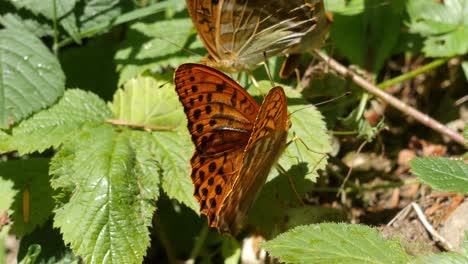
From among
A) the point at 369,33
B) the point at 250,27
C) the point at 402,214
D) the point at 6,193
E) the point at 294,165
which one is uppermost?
the point at 250,27

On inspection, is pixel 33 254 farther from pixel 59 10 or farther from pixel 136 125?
pixel 59 10

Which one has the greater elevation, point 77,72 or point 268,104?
point 268,104

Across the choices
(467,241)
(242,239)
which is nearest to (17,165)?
(242,239)

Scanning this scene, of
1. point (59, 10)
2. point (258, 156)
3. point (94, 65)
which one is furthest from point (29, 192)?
point (258, 156)

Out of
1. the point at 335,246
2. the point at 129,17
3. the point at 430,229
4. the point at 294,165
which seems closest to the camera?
the point at 335,246

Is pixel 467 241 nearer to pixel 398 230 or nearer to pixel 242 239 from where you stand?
pixel 398 230

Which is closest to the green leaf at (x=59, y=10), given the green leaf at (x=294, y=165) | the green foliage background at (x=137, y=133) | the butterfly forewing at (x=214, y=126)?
the green foliage background at (x=137, y=133)
